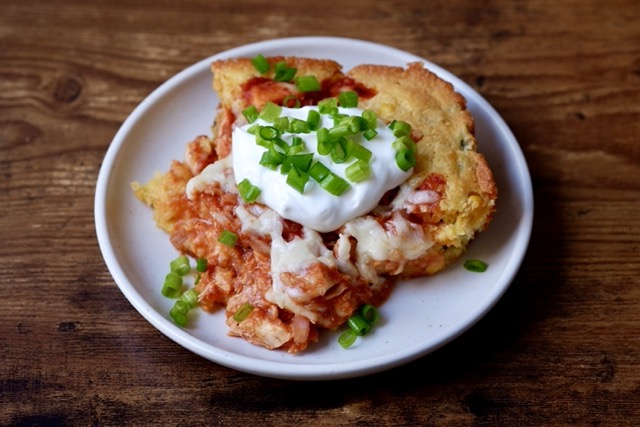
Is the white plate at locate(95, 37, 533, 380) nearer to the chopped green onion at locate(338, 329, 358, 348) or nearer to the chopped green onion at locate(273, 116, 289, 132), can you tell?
the chopped green onion at locate(338, 329, 358, 348)

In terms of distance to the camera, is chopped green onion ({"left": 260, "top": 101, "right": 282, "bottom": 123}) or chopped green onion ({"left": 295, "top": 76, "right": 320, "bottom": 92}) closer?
chopped green onion ({"left": 260, "top": 101, "right": 282, "bottom": 123})

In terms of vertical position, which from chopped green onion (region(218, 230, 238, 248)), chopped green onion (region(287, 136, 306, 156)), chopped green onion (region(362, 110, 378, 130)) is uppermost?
chopped green onion (region(362, 110, 378, 130))

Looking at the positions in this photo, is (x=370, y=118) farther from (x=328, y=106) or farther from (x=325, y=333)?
(x=325, y=333)

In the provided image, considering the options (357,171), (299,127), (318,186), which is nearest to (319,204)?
(318,186)

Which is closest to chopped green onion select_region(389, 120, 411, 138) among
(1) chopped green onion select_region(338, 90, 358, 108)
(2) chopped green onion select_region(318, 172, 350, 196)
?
(1) chopped green onion select_region(338, 90, 358, 108)

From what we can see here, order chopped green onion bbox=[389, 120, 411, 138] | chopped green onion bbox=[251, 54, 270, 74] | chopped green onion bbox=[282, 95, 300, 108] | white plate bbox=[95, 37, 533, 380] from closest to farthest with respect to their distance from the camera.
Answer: white plate bbox=[95, 37, 533, 380] < chopped green onion bbox=[389, 120, 411, 138] < chopped green onion bbox=[282, 95, 300, 108] < chopped green onion bbox=[251, 54, 270, 74]

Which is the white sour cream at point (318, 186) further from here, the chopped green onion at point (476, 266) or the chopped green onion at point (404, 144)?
the chopped green onion at point (476, 266)

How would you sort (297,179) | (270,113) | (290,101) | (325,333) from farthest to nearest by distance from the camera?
(290,101) < (270,113) < (325,333) < (297,179)
